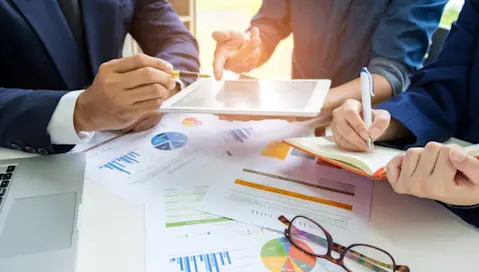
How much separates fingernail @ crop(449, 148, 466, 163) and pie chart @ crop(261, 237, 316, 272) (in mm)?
215

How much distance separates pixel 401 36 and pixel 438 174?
0.52 metres

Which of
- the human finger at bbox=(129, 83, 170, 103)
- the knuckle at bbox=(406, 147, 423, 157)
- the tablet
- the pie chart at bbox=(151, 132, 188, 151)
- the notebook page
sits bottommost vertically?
the pie chart at bbox=(151, 132, 188, 151)

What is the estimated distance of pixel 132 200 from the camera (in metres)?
0.66

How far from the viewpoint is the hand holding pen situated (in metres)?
0.71

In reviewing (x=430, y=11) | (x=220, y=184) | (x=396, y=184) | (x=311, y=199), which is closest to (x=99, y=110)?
(x=220, y=184)

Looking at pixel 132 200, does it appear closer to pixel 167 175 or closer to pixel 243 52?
pixel 167 175

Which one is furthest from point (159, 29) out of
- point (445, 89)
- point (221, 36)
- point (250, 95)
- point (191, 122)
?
point (445, 89)

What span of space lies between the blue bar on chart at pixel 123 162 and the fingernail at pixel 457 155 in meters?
0.50

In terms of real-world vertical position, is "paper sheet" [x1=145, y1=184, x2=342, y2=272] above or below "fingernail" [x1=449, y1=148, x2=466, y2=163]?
below

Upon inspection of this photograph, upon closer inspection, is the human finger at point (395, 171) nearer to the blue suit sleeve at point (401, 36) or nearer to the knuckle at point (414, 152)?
the knuckle at point (414, 152)

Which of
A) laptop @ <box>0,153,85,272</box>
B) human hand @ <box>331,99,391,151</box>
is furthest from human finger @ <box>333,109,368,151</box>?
laptop @ <box>0,153,85,272</box>

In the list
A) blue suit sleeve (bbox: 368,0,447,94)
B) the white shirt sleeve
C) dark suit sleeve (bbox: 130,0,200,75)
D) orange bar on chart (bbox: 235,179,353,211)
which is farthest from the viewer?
dark suit sleeve (bbox: 130,0,200,75)

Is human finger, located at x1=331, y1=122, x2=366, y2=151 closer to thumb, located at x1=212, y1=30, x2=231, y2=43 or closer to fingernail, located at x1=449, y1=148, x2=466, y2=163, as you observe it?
fingernail, located at x1=449, y1=148, x2=466, y2=163

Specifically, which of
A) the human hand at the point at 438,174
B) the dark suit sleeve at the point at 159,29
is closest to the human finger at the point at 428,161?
the human hand at the point at 438,174
